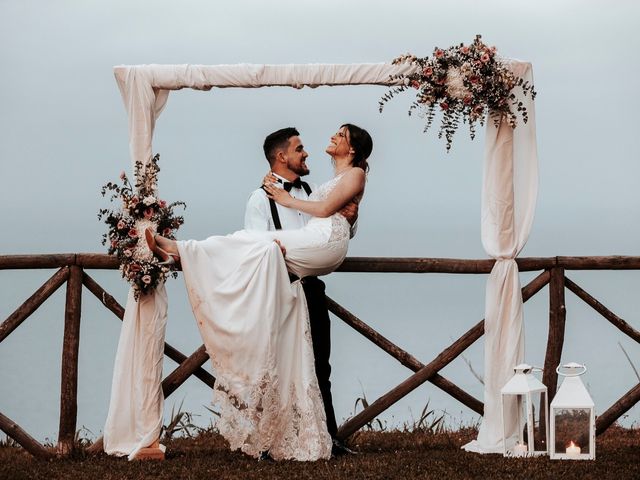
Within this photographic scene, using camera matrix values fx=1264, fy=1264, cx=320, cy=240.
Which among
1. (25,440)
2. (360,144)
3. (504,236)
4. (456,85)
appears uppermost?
(456,85)

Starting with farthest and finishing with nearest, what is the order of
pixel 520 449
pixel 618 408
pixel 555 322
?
pixel 618 408 → pixel 555 322 → pixel 520 449

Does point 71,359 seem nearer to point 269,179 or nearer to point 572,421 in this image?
point 269,179

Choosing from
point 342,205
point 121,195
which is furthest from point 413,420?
point 121,195

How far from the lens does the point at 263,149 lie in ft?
29.6

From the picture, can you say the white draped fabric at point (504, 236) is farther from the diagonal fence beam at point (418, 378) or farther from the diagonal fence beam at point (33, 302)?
the diagonal fence beam at point (33, 302)

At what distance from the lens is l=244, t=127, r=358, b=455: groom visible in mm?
8789

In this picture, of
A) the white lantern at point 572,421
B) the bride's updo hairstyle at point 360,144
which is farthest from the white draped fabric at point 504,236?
the bride's updo hairstyle at point 360,144

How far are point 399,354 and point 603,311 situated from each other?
5.49 ft

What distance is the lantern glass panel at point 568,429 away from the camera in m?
8.52

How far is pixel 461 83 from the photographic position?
880 centimetres

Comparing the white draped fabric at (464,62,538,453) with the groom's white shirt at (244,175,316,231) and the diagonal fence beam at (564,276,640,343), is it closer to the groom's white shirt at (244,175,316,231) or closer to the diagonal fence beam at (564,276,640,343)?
the diagonal fence beam at (564,276,640,343)

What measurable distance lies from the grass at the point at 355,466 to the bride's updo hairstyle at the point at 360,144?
205 centimetres

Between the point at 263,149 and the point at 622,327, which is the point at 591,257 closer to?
the point at 622,327

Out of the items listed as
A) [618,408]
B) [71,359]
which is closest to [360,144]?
[71,359]
